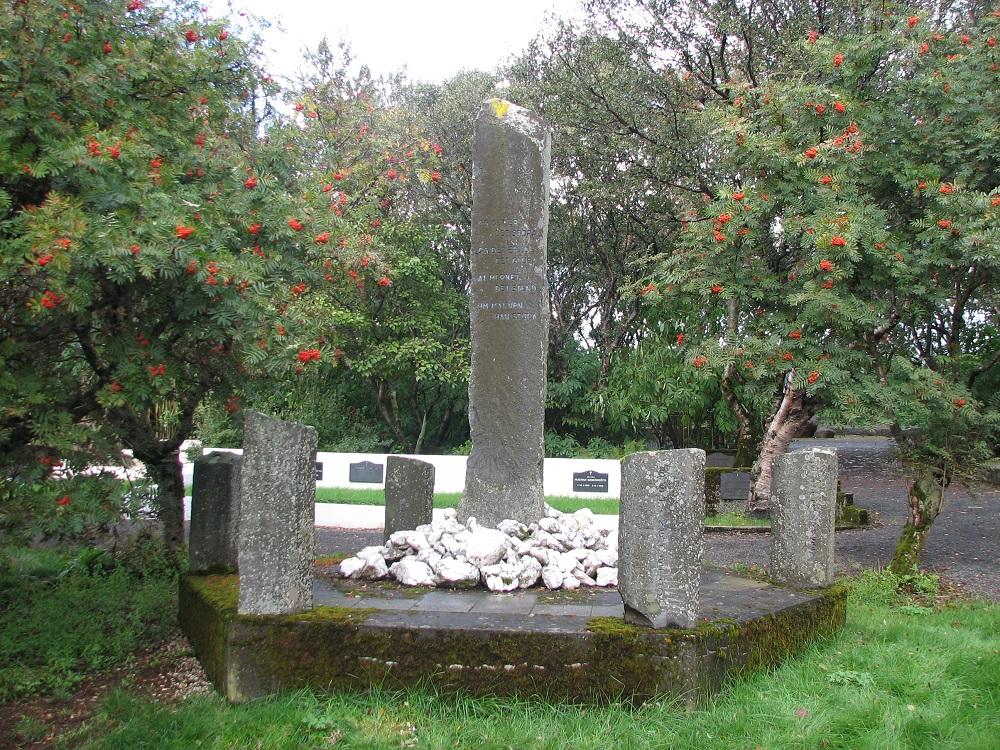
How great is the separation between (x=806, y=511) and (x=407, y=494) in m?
2.84

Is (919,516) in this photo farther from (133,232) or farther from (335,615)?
(133,232)

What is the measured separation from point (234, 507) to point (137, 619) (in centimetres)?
106

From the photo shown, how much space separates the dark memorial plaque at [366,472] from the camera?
14.5 meters

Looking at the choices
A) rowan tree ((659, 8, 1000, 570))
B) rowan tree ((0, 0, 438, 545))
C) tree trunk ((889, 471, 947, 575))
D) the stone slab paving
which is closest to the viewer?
the stone slab paving

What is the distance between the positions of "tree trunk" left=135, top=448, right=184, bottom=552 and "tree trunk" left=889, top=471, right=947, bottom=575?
6.39 m

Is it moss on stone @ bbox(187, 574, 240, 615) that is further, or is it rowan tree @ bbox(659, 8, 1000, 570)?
rowan tree @ bbox(659, 8, 1000, 570)

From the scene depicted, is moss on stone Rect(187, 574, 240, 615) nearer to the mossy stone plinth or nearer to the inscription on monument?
the mossy stone plinth

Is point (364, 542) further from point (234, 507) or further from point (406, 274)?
point (406, 274)

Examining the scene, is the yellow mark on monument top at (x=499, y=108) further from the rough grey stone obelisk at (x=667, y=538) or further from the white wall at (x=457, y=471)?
the white wall at (x=457, y=471)

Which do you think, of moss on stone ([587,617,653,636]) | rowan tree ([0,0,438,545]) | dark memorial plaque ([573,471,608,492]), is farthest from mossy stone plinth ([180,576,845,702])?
dark memorial plaque ([573,471,608,492])

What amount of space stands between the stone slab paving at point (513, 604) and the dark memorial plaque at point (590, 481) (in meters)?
7.95

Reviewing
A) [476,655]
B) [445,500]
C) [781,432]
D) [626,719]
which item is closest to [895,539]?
[781,432]

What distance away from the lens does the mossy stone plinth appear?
404cm

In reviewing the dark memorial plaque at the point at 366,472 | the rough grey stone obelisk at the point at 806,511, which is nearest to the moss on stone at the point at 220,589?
the rough grey stone obelisk at the point at 806,511
